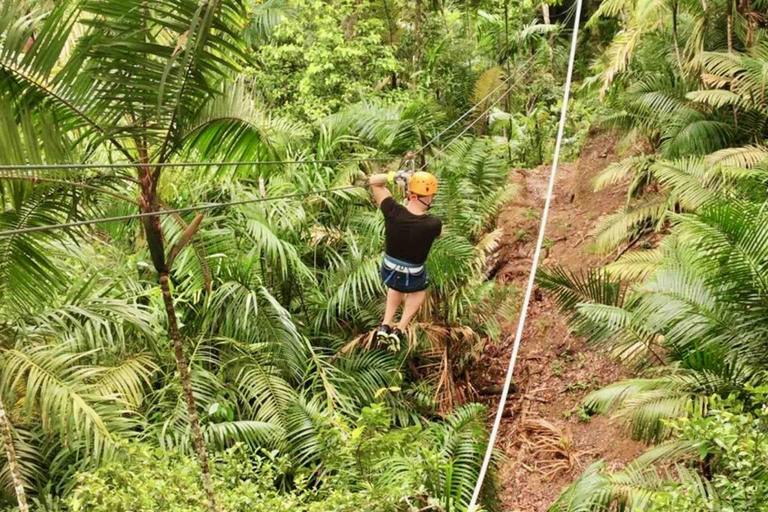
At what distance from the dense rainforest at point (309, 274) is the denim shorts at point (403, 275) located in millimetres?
738

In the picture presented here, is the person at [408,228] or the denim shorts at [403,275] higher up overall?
the person at [408,228]

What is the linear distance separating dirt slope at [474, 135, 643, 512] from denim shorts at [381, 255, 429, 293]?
84.4 inches

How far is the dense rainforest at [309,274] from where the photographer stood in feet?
13.5

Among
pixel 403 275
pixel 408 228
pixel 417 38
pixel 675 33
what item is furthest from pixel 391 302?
pixel 417 38

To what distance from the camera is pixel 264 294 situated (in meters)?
7.62

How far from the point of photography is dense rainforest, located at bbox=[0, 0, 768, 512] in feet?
13.5

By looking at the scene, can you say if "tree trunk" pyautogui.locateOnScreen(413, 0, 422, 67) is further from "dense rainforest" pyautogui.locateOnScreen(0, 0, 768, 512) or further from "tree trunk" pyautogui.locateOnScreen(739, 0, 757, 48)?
"tree trunk" pyautogui.locateOnScreen(739, 0, 757, 48)

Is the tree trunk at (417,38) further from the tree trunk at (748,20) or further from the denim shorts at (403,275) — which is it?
the denim shorts at (403,275)

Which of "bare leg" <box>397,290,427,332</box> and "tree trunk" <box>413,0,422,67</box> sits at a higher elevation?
"tree trunk" <box>413,0,422,67</box>

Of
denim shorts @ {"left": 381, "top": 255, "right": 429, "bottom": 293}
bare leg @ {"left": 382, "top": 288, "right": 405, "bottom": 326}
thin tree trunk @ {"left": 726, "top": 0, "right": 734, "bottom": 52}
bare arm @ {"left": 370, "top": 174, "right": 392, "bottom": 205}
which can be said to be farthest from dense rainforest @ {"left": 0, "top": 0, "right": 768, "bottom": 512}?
bare arm @ {"left": 370, "top": 174, "right": 392, "bottom": 205}

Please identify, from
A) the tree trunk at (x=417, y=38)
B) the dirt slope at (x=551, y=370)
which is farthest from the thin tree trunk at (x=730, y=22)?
the tree trunk at (x=417, y=38)

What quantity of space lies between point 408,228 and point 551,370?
3.73 metres

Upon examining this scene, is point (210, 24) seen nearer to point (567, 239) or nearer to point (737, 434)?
point (737, 434)

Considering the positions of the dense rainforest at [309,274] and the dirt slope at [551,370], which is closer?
the dense rainforest at [309,274]
